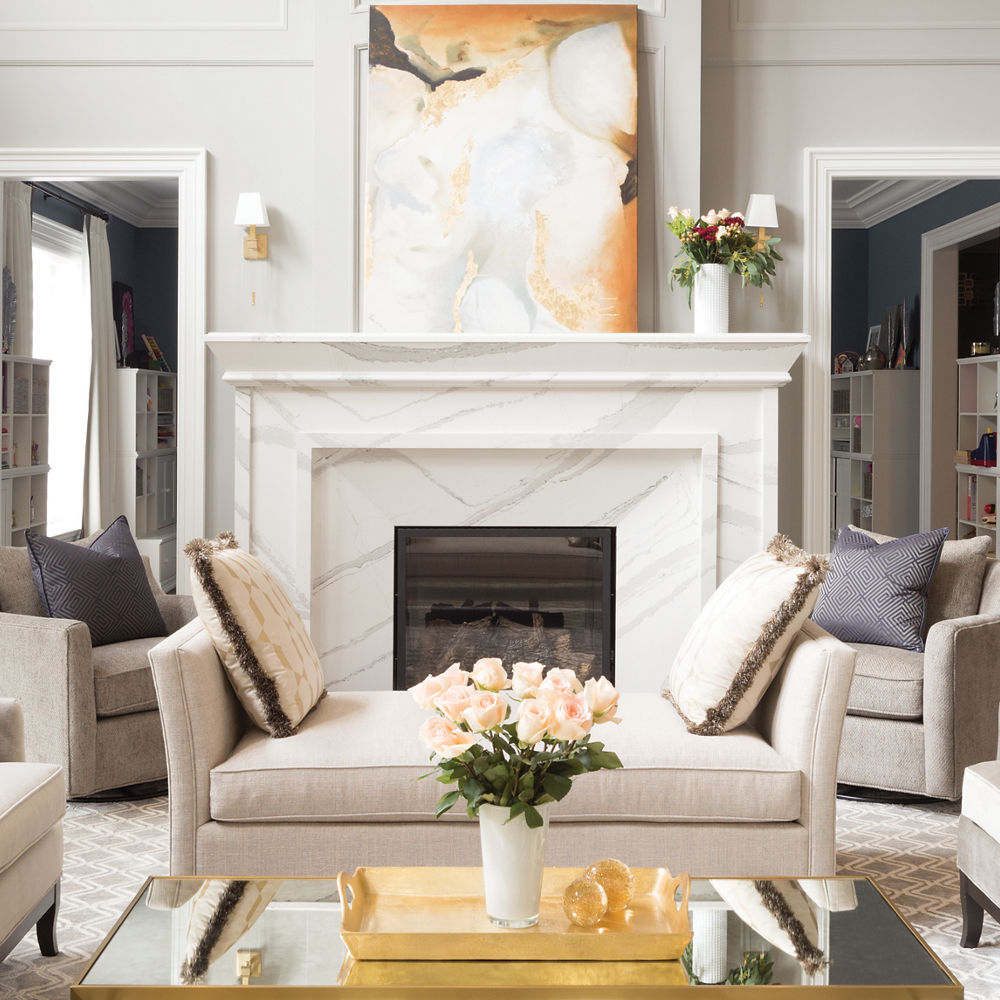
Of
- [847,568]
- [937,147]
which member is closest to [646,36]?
[937,147]

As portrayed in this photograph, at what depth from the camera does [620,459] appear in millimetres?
4398

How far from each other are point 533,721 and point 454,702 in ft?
0.40

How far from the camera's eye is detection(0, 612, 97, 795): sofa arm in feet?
11.0

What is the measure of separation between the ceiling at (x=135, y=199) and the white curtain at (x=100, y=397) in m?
0.20

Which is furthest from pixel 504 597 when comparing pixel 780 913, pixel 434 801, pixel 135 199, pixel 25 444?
pixel 135 199

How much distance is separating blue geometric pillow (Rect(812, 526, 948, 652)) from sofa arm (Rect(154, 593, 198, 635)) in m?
2.15

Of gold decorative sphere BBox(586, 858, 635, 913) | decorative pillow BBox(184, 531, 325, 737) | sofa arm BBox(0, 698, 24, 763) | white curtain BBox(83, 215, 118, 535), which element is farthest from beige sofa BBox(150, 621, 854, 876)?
white curtain BBox(83, 215, 118, 535)

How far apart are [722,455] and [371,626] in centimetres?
146

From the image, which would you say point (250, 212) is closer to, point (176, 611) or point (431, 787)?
point (176, 611)

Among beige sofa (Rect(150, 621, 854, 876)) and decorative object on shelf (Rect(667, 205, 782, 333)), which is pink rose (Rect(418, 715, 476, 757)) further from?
decorative object on shelf (Rect(667, 205, 782, 333))

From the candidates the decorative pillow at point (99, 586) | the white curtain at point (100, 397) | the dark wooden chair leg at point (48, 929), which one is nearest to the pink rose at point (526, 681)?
the dark wooden chair leg at point (48, 929)

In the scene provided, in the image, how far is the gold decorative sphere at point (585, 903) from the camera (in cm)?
178

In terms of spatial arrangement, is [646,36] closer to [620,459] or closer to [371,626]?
[620,459]

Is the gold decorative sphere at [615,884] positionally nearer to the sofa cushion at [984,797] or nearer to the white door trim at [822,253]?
the sofa cushion at [984,797]
